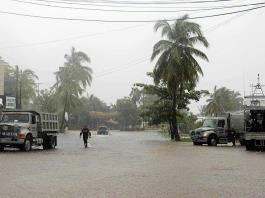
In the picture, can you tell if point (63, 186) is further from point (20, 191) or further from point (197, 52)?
point (197, 52)

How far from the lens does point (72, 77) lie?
8350 centimetres

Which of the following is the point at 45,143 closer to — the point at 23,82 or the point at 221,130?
the point at 221,130

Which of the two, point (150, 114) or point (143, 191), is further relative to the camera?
point (150, 114)

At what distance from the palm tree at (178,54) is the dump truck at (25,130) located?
16376 mm

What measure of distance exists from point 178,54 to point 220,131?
9.34m

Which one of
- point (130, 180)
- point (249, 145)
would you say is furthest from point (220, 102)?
point (130, 180)

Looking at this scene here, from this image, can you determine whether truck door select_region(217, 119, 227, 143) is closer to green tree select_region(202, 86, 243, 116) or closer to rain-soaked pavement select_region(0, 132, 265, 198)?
rain-soaked pavement select_region(0, 132, 265, 198)

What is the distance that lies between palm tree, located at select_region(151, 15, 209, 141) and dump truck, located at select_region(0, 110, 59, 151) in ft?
53.7

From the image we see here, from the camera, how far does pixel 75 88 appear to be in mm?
84562

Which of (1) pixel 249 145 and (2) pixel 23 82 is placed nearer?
(1) pixel 249 145

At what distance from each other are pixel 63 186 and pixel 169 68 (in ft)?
108

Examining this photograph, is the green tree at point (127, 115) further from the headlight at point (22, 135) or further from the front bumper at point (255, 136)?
the headlight at point (22, 135)

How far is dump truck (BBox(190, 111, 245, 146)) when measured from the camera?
38.0 meters

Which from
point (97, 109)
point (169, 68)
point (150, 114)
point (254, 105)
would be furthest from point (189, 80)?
point (97, 109)
